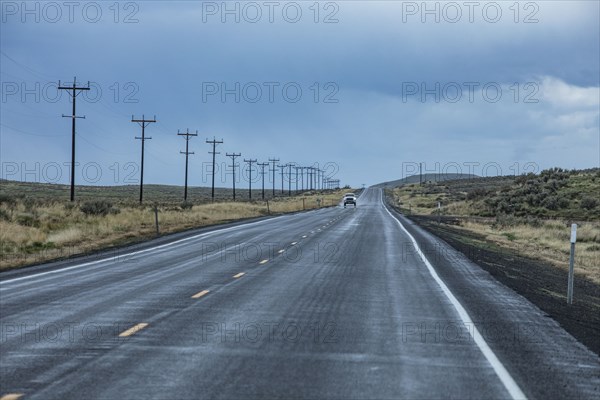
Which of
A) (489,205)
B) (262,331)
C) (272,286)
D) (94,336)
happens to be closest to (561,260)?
(272,286)

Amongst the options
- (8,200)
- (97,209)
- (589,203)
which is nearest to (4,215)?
(8,200)

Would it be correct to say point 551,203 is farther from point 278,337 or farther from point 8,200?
point 278,337

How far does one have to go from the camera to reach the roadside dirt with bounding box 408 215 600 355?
32.8 ft

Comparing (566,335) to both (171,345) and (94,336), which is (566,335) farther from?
(94,336)

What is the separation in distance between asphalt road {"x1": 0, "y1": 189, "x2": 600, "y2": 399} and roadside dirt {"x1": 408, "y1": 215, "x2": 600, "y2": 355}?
322mm

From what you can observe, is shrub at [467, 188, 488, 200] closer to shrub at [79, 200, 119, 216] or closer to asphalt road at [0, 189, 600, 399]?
shrub at [79, 200, 119, 216]

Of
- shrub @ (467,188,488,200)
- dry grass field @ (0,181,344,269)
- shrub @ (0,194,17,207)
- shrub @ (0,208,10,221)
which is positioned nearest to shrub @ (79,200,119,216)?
dry grass field @ (0,181,344,269)

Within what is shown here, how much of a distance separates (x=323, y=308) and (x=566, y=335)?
3.74 meters

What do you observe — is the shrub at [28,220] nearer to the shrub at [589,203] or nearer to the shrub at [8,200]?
the shrub at [8,200]

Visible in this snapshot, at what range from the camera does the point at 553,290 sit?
1548cm

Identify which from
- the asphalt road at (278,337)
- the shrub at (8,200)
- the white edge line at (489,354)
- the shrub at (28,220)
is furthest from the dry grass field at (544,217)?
the shrub at (8,200)

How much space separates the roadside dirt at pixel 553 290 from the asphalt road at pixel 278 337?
0.32 meters

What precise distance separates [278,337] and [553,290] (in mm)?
9260

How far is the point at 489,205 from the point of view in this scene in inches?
2736
